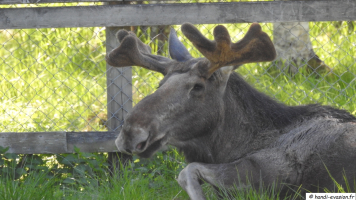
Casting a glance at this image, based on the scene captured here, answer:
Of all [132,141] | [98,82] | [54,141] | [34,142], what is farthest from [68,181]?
[98,82]

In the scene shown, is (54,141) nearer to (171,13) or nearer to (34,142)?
(34,142)

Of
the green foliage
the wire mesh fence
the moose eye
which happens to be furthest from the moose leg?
the wire mesh fence

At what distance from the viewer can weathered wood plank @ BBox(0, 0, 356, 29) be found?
4980mm

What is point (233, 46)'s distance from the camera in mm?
3830

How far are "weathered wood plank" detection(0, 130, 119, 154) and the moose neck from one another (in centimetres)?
141

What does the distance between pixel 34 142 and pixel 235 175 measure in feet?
8.15

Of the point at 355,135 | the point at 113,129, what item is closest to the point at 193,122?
the point at 355,135

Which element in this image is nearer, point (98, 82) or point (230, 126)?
point (230, 126)

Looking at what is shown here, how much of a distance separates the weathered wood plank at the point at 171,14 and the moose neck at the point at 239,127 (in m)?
0.95

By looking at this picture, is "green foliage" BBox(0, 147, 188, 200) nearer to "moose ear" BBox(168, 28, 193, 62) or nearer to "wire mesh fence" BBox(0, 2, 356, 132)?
"wire mesh fence" BBox(0, 2, 356, 132)

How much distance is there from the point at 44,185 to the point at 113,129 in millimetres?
1021

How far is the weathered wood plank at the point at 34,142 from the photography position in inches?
209

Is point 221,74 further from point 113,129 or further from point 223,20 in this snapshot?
point 113,129

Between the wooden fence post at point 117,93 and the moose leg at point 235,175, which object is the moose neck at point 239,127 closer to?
the moose leg at point 235,175
